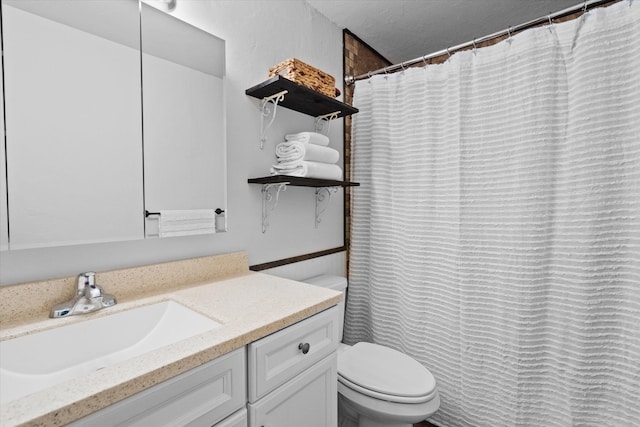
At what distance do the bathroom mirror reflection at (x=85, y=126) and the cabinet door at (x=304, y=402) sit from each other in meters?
0.71

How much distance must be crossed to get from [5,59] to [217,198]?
72 centimetres

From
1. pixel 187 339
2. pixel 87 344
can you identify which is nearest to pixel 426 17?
pixel 187 339

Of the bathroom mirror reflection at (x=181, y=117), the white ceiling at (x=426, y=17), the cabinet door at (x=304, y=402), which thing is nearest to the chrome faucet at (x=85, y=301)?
the bathroom mirror reflection at (x=181, y=117)

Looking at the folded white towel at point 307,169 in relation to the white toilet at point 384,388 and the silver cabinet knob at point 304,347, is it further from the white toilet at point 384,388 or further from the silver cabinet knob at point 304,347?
the white toilet at point 384,388

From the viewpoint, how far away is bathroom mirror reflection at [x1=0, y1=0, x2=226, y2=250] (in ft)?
2.74

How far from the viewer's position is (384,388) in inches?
47.8

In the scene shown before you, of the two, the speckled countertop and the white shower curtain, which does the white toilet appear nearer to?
the white shower curtain

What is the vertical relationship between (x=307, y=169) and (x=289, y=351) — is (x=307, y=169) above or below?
above

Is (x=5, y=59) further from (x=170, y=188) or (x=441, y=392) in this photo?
(x=441, y=392)

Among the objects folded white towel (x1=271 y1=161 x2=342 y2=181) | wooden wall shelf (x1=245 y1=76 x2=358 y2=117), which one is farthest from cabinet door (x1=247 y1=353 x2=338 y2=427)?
wooden wall shelf (x1=245 y1=76 x2=358 y2=117)

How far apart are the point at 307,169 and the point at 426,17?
1321 millimetres

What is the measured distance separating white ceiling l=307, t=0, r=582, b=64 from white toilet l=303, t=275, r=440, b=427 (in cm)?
191

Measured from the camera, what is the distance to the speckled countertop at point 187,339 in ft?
1.64

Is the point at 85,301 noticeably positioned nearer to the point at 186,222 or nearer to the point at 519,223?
the point at 186,222
